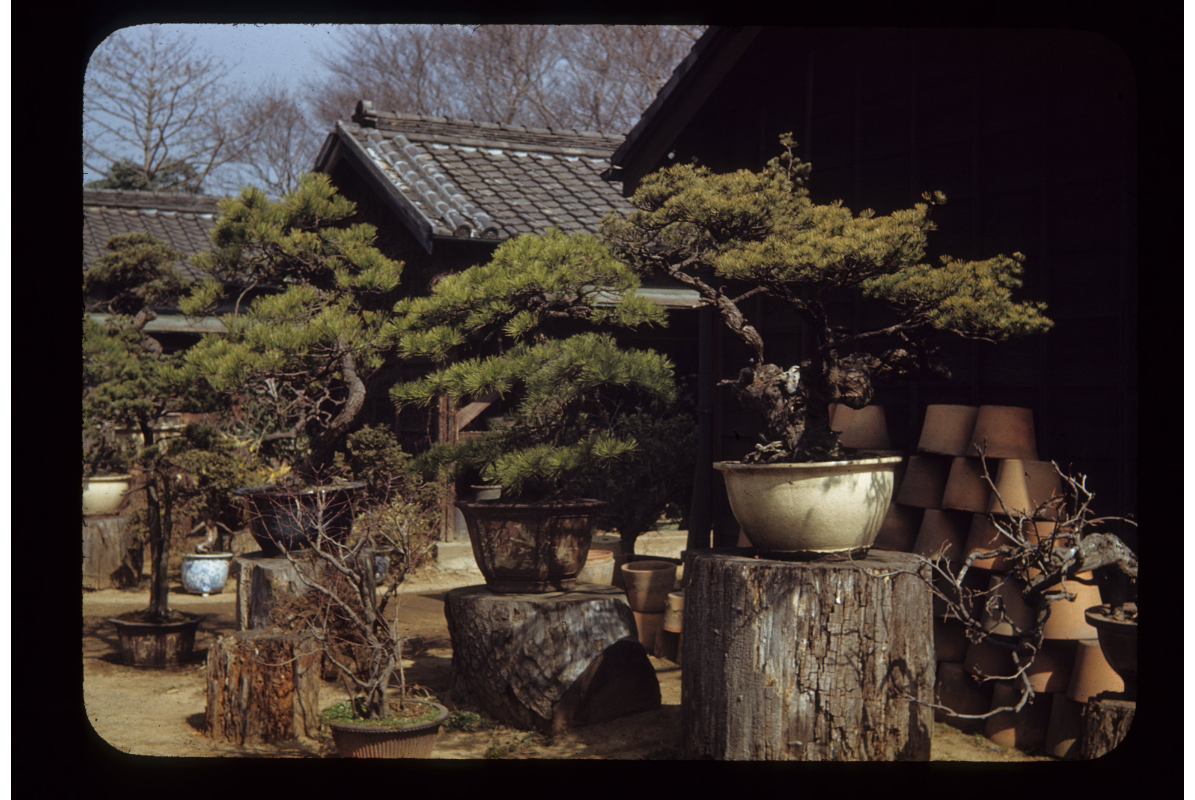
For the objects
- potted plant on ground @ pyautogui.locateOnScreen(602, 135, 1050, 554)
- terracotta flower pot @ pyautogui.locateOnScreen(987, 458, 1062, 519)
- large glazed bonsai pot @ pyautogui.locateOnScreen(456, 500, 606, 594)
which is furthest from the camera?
large glazed bonsai pot @ pyautogui.locateOnScreen(456, 500, 606, 594)

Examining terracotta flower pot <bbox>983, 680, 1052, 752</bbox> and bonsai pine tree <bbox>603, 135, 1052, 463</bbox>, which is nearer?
bonsai pine tree <bbox>603, 135, 1052, 463</bbox>

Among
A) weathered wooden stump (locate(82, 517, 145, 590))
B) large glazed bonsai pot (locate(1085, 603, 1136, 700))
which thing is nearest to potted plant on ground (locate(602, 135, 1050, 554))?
large glazed bonsai pot (locate(1085, 603, 1136, 700))

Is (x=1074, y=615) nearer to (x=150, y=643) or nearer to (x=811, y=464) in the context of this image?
(x=811, y=464)

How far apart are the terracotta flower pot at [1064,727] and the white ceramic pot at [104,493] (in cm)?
861

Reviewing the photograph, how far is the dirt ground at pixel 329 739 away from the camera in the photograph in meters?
4.49

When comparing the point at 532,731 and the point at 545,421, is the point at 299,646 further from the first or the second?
the point at 545,421

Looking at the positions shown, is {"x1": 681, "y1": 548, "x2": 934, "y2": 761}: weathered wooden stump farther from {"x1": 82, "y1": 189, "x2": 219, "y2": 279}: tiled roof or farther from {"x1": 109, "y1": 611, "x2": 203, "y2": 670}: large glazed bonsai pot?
{"x1": 82, "y1": 189, "x2": 219, "y2": 279}: tiled roof

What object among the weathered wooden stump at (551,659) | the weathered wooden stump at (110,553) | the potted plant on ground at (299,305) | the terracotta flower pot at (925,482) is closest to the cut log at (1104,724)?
the terracotta flower pot at (925,482)

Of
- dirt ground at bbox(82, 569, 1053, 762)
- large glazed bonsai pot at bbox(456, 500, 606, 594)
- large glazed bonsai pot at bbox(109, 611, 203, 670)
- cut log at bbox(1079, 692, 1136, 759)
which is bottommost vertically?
dirt ground at bbox(82, 569, 1053, 762)

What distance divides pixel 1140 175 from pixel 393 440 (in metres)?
7.47

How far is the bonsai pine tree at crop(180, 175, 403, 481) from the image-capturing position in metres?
5.66

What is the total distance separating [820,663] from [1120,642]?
1.10 m

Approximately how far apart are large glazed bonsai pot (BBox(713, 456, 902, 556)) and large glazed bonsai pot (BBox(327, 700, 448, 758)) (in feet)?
5.52

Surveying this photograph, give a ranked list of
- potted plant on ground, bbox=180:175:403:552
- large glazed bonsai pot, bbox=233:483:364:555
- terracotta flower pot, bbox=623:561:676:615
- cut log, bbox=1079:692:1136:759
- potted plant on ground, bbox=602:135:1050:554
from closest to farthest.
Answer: cut log, bbox=1079:692:1136:759 → potted plant on ground, bbox=602:135:1050:554 → potted plant on ground, bbox=180:175:403:552 → large glazed bonsai pot, bbox=233:483:364:555 → terracotta flower pot, bbox=623:561:676:615
